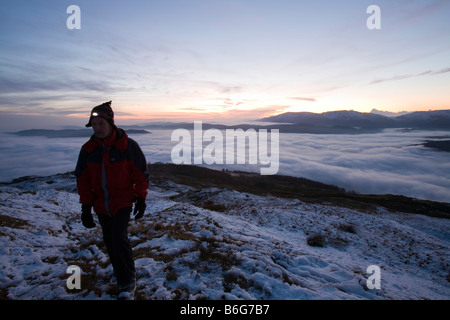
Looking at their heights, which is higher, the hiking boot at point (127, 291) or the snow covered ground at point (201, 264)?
the hiking boot at point (127, 291)

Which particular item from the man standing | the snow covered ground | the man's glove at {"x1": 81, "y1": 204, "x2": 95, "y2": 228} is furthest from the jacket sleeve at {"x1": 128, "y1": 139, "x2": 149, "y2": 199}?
the snow covered ground

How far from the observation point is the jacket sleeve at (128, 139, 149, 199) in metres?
4.86

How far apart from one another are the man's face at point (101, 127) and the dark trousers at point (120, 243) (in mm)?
1672

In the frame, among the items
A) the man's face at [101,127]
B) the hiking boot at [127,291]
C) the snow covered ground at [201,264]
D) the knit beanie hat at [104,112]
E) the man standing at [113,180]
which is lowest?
the snow covered ground at [201,264]

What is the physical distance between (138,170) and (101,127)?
1186 millimetres

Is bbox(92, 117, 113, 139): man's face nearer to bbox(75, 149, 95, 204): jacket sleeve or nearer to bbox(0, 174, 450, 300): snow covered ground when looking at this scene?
bbox(75, 149, 95, 204): jacket sleeve

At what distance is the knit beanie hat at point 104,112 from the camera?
463 centimetres

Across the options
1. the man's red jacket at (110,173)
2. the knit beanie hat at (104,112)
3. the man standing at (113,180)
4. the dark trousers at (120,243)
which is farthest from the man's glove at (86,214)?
the knit beanie hat at (104,112)

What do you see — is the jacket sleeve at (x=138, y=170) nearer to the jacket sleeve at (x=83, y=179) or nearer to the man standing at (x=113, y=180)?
the man standing at (x=113, y=180)
